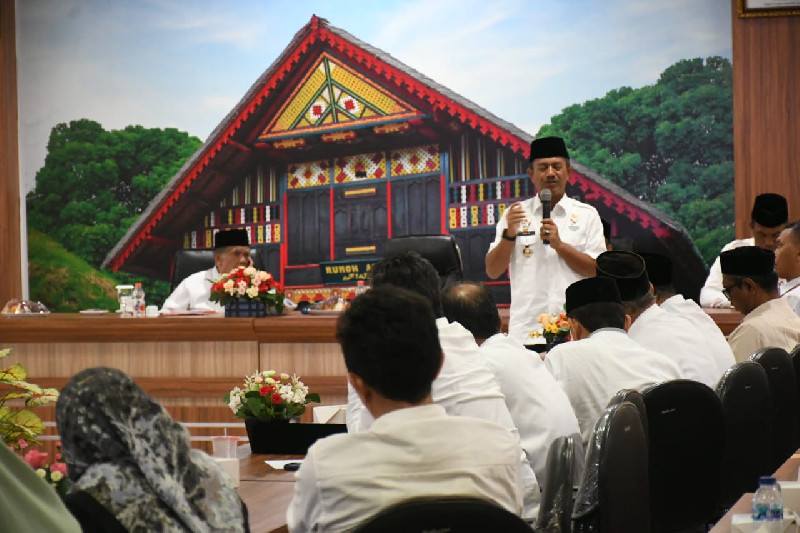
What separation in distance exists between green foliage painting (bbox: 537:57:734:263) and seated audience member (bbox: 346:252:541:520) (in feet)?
15.2

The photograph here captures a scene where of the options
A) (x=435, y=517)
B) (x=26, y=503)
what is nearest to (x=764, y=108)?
(x=435, y=517)

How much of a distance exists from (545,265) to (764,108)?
276 centimetres

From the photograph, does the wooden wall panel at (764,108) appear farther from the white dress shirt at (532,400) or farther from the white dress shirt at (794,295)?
the white dress shirt at (532,400)

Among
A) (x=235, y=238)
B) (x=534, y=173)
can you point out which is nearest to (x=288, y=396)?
Answer: (x=534, y=173)

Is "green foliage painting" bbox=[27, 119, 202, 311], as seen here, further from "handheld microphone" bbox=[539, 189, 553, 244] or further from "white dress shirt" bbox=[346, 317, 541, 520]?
"white dress shirt" bbox=[346, 317, 541, 520]

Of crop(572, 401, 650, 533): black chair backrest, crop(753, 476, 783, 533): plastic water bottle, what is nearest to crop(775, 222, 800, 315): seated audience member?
crop(572, 401, 650, 533): black chair backrest

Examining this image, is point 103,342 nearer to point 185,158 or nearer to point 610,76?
point 185,158

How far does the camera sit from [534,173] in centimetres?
492

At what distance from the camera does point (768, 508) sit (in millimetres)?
1814

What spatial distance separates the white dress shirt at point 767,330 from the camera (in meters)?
3.98

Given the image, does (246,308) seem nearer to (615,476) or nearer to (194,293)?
(194,293)

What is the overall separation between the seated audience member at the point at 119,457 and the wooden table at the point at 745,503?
92cm

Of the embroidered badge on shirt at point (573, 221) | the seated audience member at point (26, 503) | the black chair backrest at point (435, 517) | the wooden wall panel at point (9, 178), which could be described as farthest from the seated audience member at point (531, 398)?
the wooden wall panel at point (9, 178)

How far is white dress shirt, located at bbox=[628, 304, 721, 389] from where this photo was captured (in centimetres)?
354
